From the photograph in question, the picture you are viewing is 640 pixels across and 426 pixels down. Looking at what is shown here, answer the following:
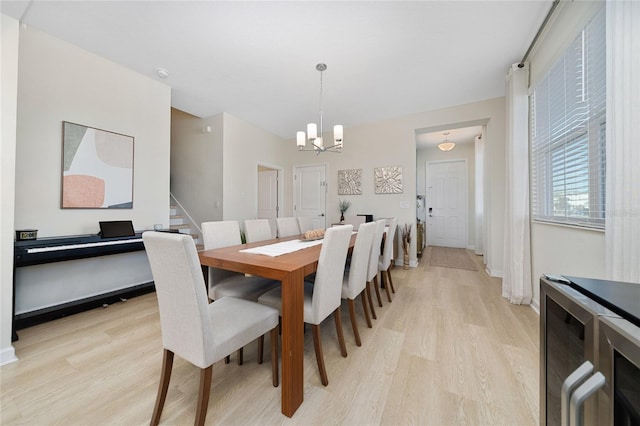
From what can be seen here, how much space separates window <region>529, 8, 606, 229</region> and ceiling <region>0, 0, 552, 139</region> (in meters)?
0.59

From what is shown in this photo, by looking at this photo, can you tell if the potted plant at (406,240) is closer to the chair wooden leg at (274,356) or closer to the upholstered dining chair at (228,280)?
the upholstered dining chair at (228,280)

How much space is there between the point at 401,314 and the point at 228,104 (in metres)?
3.84

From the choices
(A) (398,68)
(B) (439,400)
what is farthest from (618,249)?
(A) (398,68)

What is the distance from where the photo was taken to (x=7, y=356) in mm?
1583

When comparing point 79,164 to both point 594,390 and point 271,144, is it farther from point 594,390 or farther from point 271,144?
point 594,390

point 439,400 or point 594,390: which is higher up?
point 594,390

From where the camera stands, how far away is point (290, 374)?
1159mm

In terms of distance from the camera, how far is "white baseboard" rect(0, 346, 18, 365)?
5.14 feet

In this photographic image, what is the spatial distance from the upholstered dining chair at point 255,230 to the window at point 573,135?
110 inches

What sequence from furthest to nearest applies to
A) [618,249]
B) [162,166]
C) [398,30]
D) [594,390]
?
[162,166] → [398,30] → [618,249] → [594,390]

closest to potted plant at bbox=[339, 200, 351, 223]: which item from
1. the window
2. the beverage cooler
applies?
the window

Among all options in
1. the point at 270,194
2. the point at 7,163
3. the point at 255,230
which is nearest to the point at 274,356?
the point at 255,230

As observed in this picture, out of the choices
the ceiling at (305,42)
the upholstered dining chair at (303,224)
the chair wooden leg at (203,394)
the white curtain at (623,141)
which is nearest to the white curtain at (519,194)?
the ceiling at (305,42)

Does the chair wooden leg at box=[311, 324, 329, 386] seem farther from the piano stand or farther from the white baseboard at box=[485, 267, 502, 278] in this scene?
the white baseboard at box=[485, 267, 502, 278]
